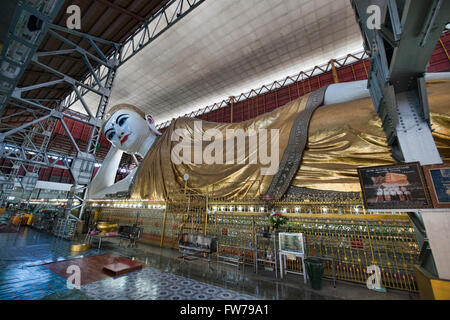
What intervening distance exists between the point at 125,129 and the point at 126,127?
0.32 ft

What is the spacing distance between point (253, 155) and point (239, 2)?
17.9ft

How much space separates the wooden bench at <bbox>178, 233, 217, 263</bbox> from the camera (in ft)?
11.7

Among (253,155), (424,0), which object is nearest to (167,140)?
(253,155)

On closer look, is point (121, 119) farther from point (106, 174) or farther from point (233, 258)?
point (233, 258)

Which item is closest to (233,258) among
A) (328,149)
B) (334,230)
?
(334,230)

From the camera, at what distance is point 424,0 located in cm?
146

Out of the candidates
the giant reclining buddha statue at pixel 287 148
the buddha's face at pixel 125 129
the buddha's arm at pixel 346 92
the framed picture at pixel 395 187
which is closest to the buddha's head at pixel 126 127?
the buddha's face at pixel 125 129

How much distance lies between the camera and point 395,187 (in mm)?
1944

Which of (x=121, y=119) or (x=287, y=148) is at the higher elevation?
(x=121, y=119)

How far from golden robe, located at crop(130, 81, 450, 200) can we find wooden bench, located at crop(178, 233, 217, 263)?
1.34 meters

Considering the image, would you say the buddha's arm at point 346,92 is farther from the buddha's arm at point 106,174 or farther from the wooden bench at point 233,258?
the buddha's arm at point 106,174

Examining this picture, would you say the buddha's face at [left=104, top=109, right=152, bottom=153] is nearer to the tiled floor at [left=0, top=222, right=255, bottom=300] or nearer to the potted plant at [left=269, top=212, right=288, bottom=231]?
the tiled floor at [left=0, top=222, right=255, bottom=300]

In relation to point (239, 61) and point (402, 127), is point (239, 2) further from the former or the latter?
point (402, 127)

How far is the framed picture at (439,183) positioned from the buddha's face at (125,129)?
858cm
